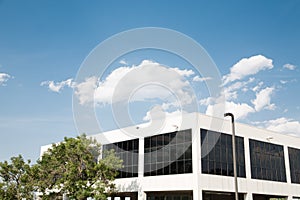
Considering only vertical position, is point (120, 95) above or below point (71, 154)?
above

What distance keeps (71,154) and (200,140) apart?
1113cm

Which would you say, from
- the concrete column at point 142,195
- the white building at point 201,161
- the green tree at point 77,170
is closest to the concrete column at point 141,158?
the white building at point 201,161

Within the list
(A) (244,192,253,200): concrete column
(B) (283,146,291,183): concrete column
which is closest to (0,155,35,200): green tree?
(A) (244,192,253,200): concrete column

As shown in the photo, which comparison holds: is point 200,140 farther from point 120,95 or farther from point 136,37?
point 136,37

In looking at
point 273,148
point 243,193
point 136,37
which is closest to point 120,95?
point 136,37

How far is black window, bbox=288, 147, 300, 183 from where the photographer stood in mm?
39688

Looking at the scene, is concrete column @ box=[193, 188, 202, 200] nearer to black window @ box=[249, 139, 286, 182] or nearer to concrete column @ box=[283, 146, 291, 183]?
black window @ box=[249, 139, 286, 182]

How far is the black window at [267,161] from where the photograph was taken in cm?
3559

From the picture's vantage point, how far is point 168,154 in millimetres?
31594

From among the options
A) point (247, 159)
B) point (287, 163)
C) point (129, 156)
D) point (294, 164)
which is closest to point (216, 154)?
point (247, 159)

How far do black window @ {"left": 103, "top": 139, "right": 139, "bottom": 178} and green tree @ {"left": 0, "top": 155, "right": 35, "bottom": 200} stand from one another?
357 inches

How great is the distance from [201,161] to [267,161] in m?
11.0

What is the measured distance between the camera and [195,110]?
30328mm

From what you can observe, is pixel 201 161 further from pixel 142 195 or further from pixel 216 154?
pixel 142 195
